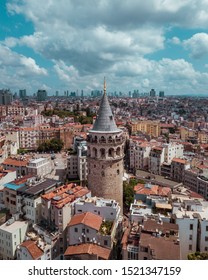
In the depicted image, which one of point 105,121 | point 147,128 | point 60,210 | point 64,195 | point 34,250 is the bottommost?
point 34,250

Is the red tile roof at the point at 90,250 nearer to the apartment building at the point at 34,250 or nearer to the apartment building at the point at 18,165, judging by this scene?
the apartment building at the point at 34,250

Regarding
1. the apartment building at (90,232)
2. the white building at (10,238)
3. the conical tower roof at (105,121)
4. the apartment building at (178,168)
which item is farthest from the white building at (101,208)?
the apartment building at (178,168)

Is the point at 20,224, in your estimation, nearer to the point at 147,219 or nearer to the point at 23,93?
the point at 147,219

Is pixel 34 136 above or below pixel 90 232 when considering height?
above

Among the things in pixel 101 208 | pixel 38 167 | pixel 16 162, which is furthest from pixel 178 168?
pixel 16 162

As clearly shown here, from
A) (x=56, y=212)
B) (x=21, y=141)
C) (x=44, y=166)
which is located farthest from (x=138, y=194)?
(x=21, y=141)

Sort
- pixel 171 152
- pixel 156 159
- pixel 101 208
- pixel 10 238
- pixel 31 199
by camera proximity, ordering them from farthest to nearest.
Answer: pixel 171 152
pixel 156 159
pixel 31 199
pixel 10 238
pixel 101 208

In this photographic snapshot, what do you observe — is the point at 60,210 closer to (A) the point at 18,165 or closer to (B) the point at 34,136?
(A) the point at 18,165
